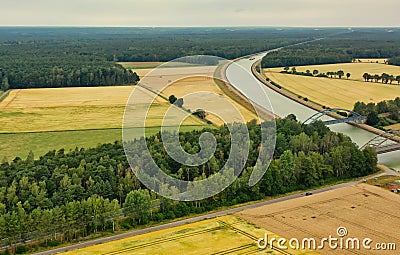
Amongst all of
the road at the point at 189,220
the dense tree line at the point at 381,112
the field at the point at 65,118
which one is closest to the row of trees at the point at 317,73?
the dense tree line at the point at 381,112

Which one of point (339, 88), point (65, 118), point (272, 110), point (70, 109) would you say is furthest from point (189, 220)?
point (339, 88)

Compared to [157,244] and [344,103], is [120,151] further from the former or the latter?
[344,103]

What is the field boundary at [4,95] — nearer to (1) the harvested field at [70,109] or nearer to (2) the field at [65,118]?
(1) the harvested field at [70,109]

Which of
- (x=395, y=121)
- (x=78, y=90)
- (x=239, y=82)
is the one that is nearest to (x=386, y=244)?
(x=239, y=82)

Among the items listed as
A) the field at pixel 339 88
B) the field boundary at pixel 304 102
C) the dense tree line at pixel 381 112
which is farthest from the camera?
the field at pixel 339 88
